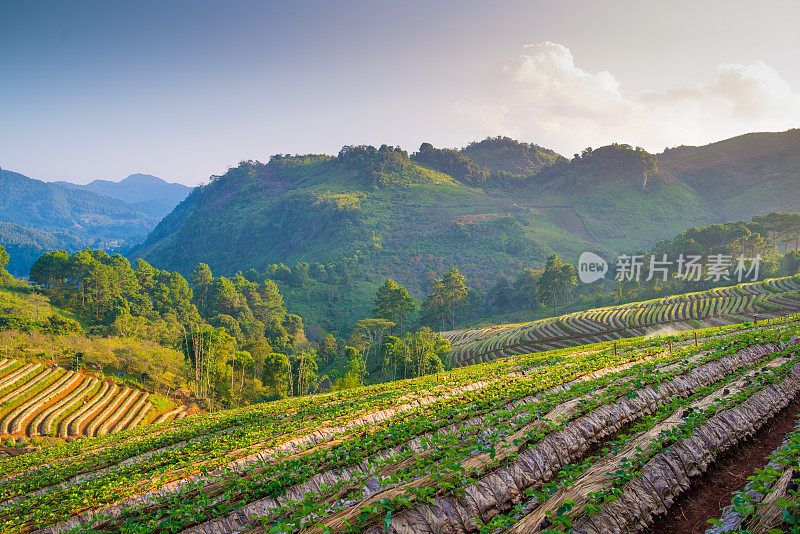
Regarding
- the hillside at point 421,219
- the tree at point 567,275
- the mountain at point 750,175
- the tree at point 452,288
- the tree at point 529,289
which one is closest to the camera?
the tree at point 567,275

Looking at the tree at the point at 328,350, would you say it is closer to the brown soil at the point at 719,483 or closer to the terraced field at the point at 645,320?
the terraced field at the point at 645,320

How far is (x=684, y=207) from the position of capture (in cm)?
16062

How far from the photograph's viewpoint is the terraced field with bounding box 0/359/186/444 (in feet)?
110

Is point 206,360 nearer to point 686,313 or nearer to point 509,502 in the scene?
point 509,502

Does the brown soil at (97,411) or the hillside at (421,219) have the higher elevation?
the hillside at (421,219)

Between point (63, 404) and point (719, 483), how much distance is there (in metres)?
48.8

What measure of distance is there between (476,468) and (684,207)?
631ft

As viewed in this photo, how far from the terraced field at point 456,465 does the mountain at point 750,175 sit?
181 meters

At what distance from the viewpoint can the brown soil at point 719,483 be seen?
7914 millimetres

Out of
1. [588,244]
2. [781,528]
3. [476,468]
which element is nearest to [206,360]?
[476,468]

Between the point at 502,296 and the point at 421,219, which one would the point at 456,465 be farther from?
the point at 421,219

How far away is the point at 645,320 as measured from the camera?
185ft

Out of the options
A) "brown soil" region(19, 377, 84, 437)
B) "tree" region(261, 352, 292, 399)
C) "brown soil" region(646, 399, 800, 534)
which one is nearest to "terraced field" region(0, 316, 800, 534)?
"brown soil" region(646, 399, 800, 534)

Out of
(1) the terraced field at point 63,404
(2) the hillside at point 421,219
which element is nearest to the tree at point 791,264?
(2) the hillside at point 421,219
